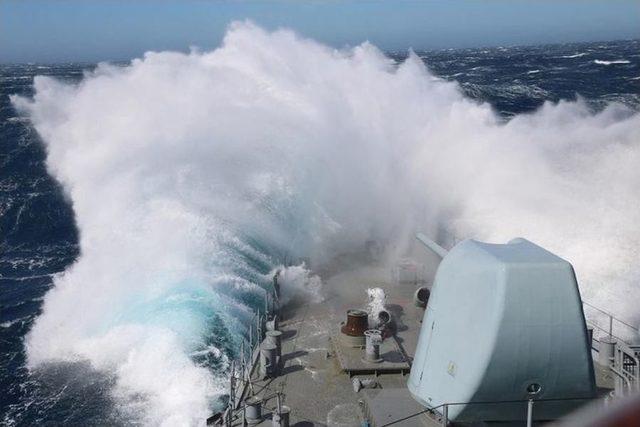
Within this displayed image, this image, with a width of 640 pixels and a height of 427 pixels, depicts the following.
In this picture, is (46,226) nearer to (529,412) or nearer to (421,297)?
(421,297)

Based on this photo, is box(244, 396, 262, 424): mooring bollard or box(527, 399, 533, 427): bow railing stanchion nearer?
box(527, 399, 533, 427): bow railing stanchion

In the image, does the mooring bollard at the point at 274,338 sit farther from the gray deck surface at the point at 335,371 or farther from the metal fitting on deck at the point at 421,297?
the metal fitting on deck at the point at 421,297

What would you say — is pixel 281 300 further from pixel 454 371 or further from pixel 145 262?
pixel 454 371

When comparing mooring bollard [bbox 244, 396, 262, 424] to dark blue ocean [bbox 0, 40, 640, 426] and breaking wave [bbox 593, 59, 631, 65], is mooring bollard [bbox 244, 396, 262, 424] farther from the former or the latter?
breaking wave [bbox 593, 59, 631, 65]

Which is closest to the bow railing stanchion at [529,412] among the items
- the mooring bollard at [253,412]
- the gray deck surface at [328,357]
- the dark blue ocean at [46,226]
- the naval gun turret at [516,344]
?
the naval gun turret at [516,344]

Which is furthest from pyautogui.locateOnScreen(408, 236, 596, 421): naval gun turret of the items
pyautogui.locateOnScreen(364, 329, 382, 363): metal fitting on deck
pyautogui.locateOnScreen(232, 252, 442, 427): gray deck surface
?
pyautogui.locateOnScreen(364, 329, 382, 363): metal fitting on deck

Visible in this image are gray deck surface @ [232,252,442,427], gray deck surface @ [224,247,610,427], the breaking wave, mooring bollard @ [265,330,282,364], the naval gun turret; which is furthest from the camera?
the breaking wave
